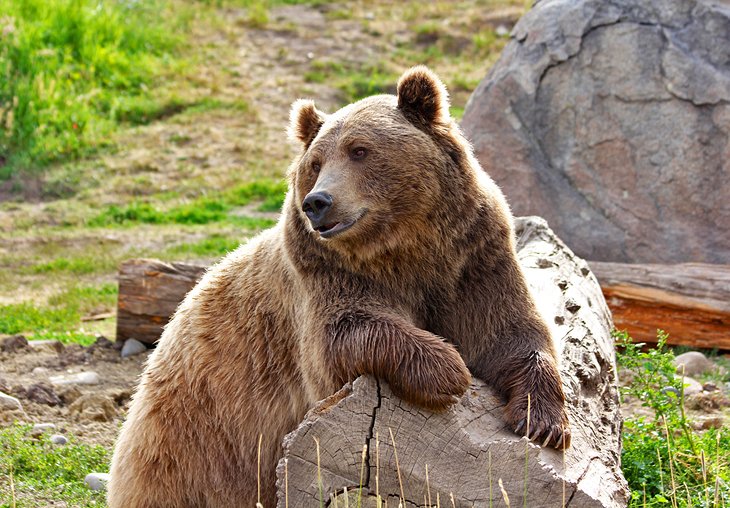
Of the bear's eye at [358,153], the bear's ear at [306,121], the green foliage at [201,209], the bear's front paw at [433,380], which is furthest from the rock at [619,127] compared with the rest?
the bear's front paw at [433,380]

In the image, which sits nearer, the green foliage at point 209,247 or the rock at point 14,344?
the rock at point 14,344

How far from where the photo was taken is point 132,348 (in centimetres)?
805

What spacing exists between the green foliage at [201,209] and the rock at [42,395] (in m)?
5.35

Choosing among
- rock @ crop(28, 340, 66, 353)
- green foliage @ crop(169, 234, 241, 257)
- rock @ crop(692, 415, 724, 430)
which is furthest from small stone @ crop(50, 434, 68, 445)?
green foliage @ crop(169, 234, 241, 257)

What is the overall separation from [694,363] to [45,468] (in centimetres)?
454

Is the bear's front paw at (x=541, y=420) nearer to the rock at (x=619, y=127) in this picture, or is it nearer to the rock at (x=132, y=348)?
the rock at (x=132, y=348)

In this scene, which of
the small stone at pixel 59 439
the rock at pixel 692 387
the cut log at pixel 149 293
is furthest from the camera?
the cut log at pixel 149 293

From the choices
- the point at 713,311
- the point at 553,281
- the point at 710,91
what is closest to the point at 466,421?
the point at 553,281

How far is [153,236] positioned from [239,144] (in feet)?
10.6

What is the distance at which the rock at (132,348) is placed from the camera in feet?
26.3

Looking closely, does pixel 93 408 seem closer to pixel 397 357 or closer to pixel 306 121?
pixel 306 121

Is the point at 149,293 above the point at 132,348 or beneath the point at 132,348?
above

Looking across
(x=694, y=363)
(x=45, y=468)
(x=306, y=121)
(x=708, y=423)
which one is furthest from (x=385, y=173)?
(x=694, y=363)

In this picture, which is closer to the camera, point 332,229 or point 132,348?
point 332,229
